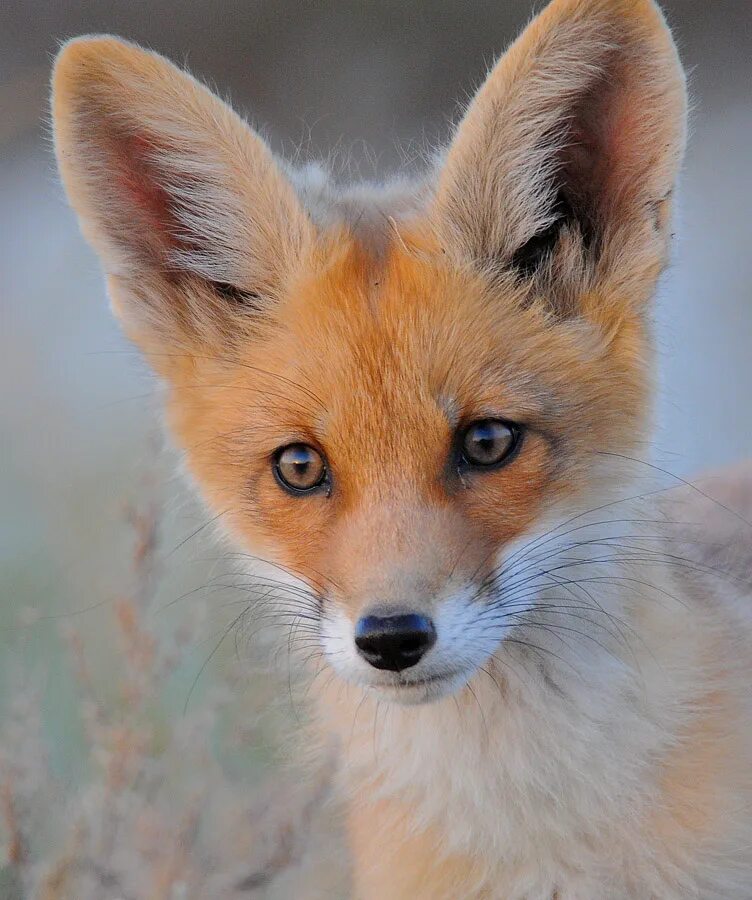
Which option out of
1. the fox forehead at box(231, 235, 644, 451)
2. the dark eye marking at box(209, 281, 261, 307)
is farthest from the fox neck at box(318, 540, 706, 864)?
the dark eye marking at box(209, 281, 261, 307)

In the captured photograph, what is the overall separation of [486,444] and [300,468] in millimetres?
341

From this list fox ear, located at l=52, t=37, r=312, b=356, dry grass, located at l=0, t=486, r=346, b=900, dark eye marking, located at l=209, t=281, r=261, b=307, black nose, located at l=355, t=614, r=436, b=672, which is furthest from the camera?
dark eye marking, located at l=209, t=281, r=261, b=307

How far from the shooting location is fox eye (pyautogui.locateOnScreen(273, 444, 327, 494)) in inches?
83.1

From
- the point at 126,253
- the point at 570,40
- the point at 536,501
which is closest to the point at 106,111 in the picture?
the point at 126,253

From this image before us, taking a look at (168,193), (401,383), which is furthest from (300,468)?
(168,193)

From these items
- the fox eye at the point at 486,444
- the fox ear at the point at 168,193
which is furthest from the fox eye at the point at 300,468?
the fox ear at the point at 168,193

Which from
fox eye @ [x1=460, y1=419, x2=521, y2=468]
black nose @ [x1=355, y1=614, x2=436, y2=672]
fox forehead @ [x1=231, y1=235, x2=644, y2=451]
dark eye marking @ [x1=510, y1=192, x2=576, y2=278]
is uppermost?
dark eye marking @ [x1=510, y1=192, x2=576, y2=278]

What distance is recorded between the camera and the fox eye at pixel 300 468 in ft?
6.93

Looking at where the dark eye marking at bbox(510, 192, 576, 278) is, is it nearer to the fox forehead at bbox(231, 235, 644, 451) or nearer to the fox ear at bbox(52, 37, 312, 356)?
the fox forehead at bbox(231, 235, 644, 451)

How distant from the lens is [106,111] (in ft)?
7.07

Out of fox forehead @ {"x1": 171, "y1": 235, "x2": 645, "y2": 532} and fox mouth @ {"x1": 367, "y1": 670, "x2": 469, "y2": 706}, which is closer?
fox mouth @ {"x1": 367, "y1": 670, "x2": 469, "y2": 706}

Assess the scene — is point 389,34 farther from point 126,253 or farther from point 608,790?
point 608,790

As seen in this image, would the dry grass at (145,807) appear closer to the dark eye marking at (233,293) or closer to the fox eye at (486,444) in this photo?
the dark eye marking at (233,293)

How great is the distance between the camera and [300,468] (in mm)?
2129
